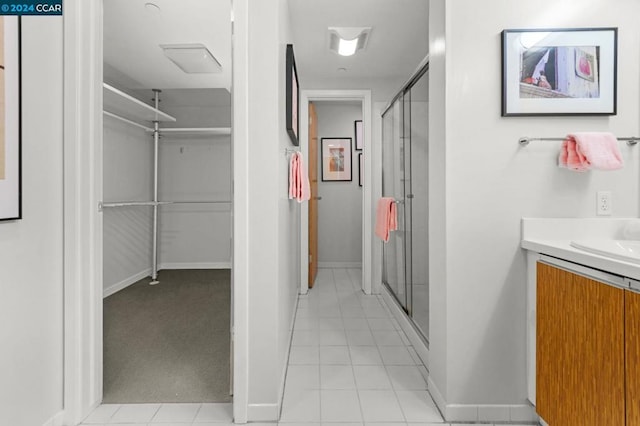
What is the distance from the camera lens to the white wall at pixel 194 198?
492cm

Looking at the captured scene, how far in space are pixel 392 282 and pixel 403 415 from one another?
5.71 ft

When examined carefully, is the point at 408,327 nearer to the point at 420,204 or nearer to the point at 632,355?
the point at 420,204

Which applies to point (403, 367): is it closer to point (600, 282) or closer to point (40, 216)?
point (600, 282)

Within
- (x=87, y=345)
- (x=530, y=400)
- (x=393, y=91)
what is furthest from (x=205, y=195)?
(x=530, y=400)

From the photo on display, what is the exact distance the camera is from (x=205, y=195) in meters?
4.95

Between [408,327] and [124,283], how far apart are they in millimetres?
3243

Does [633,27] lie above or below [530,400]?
above

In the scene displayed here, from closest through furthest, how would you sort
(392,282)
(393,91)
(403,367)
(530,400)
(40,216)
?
(40,216) → (530,400) → (403,367) → (392,282) → (393,91)

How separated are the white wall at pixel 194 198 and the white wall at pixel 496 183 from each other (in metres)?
3.80

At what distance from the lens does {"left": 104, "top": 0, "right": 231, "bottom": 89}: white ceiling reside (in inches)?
94.1

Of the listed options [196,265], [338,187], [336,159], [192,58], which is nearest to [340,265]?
[338,187]

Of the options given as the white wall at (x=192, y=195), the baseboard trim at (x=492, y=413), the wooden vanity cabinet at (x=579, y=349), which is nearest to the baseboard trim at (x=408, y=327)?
the baseboard trim at (x=492, y=413)

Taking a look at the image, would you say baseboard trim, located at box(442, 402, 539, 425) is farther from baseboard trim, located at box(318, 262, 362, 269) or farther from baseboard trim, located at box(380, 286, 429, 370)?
baseboard trim, located at box(318, 262, 362, 269)

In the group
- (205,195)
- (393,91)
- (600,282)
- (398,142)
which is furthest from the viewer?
(205,195)
